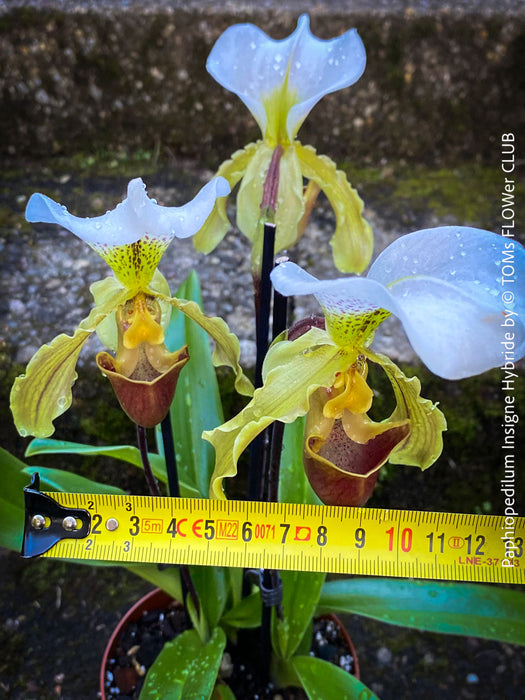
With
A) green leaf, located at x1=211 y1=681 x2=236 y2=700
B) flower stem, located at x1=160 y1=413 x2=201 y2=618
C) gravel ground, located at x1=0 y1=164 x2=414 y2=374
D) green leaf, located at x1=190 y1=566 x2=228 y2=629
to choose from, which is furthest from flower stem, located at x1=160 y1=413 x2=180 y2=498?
gravel ground, located at x1=0 y1=164 x2=414 y2=374

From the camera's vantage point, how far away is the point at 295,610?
883 mm

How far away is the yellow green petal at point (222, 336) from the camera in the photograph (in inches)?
26.4

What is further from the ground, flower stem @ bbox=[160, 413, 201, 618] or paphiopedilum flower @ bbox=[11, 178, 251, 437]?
paphiopedilum flower @ bbox=[11, 178, 251, 437]

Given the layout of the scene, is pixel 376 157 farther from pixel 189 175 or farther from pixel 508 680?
pixel 508 680

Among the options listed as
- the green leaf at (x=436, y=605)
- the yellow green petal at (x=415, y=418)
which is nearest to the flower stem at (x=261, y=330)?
the yellow green petal at (x=415, y=418)

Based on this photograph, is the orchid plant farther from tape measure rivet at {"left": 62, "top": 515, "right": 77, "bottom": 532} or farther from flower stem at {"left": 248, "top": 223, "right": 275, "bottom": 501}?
tape measure rivet at {"left": 62, "top": 515, "right": 77, "bottom": 532}

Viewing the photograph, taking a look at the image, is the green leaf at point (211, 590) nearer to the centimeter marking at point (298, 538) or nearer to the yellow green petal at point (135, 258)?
the centimeter marking at point (298, 538)

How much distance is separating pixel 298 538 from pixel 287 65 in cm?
55

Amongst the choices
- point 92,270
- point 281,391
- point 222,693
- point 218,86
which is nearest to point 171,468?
point 281,391

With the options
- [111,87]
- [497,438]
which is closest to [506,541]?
[497,438]

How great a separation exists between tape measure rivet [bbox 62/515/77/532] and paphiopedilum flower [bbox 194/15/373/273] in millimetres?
352

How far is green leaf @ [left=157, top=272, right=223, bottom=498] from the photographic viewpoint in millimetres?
936

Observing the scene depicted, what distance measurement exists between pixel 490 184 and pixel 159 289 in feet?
4.03

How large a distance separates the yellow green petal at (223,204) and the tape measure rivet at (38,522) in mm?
429
